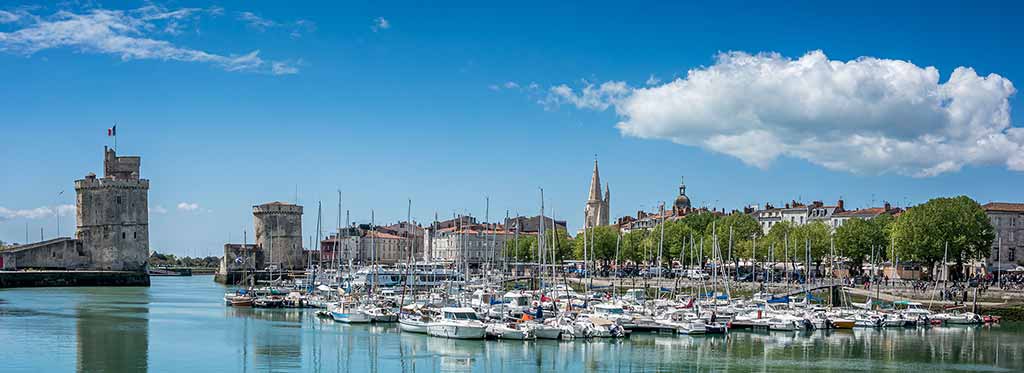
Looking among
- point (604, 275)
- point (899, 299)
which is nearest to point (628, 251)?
point (604, 275)

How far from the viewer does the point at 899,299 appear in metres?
61.5

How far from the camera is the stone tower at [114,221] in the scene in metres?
95.6

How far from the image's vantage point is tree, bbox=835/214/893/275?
75.7 metres

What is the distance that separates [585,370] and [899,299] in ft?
108

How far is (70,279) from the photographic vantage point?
89500 mm

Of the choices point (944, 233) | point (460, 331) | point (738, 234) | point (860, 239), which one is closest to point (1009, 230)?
point (860, 239)

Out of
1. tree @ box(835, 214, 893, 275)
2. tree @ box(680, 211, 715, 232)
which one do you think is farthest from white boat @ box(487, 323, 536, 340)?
tree @ box(680, 211, 715, 232)

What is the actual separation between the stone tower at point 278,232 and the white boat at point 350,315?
60273 mm

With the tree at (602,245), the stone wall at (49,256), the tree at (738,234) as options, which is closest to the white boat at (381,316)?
the tree at (738,234)

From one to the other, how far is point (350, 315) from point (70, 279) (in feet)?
158

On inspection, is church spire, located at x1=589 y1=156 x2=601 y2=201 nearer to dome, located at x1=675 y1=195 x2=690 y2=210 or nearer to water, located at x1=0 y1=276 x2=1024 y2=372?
dome, located at x1=675 y1=195 x2=690 y2=210

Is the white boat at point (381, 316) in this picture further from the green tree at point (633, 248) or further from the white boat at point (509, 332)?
the green tree at point (633, 248)

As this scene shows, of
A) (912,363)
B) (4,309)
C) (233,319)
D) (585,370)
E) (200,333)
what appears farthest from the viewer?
(4,309)

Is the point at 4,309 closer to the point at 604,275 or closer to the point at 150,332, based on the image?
the point at 150,332
